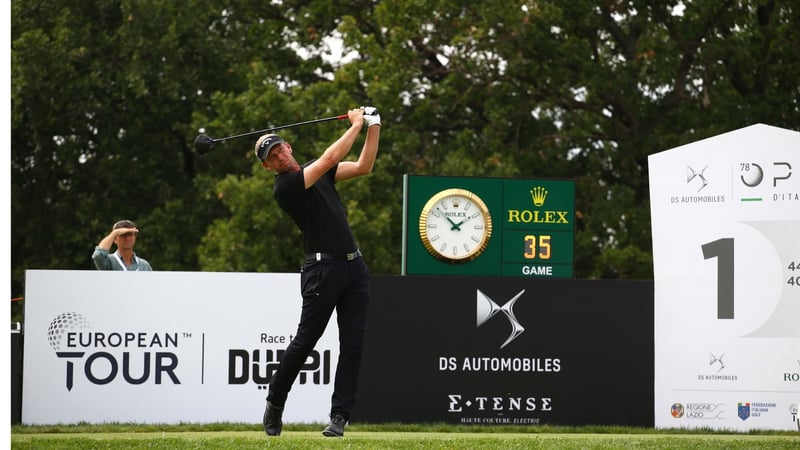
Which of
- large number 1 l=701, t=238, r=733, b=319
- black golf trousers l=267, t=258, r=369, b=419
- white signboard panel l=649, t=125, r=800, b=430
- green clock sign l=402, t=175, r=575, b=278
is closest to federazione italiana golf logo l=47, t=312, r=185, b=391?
green clock sign l=402, t=175, r=575, b=278

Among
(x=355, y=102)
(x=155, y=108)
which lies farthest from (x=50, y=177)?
(x=355, y=102)

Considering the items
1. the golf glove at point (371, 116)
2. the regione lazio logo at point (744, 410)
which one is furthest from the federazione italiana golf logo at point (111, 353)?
the regione lazio logo at point (744, 410)

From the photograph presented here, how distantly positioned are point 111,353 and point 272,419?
10.1ft

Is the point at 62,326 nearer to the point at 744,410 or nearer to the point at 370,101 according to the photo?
the point at 744,410

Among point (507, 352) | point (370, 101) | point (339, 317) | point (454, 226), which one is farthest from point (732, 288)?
point (370, 101)

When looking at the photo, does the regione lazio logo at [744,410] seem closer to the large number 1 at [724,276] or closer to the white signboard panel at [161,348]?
the large number 1 at [724,276]

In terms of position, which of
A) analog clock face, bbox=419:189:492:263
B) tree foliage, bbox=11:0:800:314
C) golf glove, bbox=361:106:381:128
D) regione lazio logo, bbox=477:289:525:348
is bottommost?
regione lazio logo, bbox=477:289:525:348

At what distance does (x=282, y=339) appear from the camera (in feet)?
37.1

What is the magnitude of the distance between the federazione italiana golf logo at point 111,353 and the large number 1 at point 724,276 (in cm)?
491

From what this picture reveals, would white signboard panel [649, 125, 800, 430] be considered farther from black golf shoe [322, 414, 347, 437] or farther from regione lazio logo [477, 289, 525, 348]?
black golf shoe [322, 414, 347, 437]

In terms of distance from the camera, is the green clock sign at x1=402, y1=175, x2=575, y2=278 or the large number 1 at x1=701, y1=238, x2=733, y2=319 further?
the green clock sign at x1=402, y1=175, x2=575, y2=278

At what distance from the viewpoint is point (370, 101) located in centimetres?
2572

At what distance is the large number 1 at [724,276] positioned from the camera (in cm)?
1116

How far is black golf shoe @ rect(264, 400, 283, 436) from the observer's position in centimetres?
854
